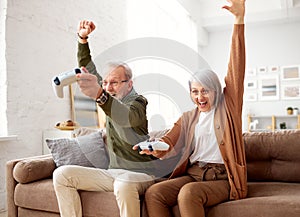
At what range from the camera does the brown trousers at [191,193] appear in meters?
1.82

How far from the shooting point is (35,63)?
3895mm

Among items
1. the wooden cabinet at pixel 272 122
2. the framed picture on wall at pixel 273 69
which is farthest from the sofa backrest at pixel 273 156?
the framed picture on wall at pixel 273 69

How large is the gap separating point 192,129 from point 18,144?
7.30 feet

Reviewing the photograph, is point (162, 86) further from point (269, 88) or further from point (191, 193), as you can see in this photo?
point (269, 88)

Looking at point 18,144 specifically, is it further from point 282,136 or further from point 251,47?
point 251,47

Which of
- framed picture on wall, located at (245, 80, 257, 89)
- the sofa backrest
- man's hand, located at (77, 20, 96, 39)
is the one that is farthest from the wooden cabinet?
man's hand, located at (77, 20, 96, 39)

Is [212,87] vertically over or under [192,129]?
over

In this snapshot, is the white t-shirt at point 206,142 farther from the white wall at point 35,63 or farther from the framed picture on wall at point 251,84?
the framed picture on wall at point 251,84

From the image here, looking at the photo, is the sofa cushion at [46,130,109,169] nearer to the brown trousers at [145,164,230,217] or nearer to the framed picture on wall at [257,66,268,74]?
the brown trousers at [145,164,230,217]

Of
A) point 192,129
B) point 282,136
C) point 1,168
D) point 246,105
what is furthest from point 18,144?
point 246,105

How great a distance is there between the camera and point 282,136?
7.63ft

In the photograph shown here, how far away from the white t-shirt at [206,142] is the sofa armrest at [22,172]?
1081 mm

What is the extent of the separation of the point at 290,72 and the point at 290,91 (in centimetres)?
41

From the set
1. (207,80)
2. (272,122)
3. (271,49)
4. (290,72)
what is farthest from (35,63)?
(290,72)
